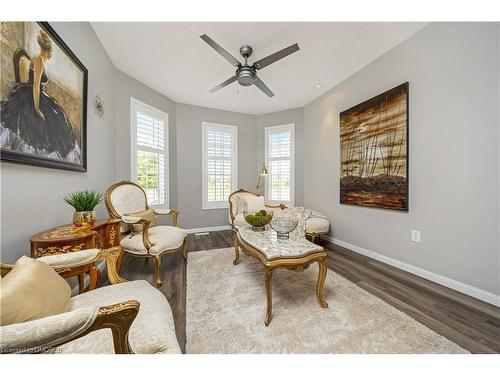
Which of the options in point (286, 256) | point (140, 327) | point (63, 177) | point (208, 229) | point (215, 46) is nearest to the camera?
point (140, 327)

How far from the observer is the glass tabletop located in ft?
4.82

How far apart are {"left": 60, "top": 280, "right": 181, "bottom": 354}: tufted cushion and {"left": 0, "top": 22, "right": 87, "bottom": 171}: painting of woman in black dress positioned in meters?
1.02

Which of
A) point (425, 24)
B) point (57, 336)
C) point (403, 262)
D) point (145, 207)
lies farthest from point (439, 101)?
point (145, 207)

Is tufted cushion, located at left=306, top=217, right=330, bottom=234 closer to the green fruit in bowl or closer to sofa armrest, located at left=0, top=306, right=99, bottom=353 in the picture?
A: the green fruit in bowl

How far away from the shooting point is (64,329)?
59 cm

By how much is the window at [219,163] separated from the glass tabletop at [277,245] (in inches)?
96.1

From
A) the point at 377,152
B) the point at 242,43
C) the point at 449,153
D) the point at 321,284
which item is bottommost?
the point at 321,284

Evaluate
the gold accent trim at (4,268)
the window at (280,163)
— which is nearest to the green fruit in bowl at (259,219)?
the gold accent trim at (4,268)

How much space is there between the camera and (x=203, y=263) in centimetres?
244

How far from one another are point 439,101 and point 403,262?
1857mm

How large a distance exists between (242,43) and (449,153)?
2.56 metres

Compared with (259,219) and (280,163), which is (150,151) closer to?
(259,219)

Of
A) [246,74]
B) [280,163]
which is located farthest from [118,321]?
[280,163]

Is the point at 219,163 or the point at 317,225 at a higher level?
the point at 219,163
